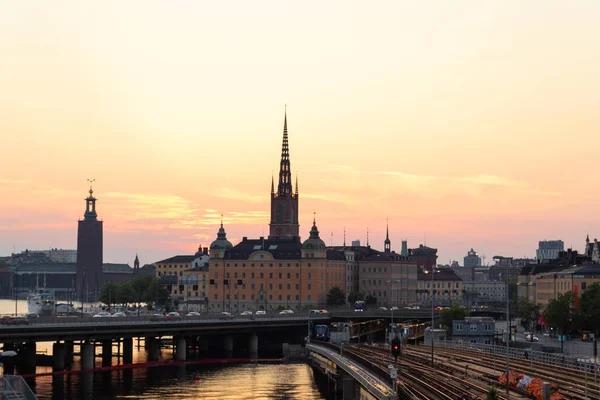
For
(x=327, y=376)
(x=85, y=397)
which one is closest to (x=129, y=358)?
(x=327, y=376)

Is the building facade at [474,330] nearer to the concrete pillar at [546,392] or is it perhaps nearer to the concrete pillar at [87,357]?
the concrete pillar at [87,357]

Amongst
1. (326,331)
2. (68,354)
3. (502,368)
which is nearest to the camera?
(502,368)

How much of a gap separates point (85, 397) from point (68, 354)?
154 ft

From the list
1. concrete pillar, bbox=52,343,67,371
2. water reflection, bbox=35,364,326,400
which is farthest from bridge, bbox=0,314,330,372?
water reflection, bbox=35,364,326,400

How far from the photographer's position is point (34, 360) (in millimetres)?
143750

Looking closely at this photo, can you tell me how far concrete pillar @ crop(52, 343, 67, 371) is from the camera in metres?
144

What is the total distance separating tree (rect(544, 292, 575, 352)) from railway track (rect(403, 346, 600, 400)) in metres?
28.1

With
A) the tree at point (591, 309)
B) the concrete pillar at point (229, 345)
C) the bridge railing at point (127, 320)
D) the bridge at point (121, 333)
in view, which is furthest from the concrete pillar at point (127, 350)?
the tree at point (591, 309)

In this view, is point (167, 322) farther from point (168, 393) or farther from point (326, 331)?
point (168, 393)

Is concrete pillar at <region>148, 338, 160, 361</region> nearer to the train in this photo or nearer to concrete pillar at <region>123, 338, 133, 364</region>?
concrete pillar at <region>123, 338, 133, 364</region>

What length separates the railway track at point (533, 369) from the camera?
3130 inches

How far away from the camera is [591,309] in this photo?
16550cm

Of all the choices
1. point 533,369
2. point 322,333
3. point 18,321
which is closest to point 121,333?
point 18,321

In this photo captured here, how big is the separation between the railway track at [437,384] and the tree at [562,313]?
207 feet
